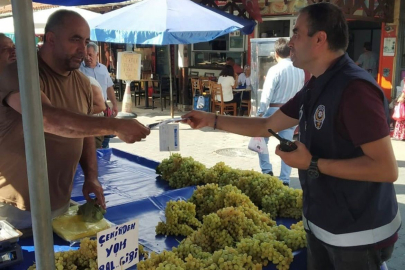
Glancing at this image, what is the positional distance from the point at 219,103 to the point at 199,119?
7890 millimetres

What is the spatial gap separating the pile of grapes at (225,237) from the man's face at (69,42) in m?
0.94

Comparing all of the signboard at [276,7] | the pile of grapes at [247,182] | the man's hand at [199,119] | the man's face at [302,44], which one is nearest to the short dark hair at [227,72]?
the signboard at [276,7]

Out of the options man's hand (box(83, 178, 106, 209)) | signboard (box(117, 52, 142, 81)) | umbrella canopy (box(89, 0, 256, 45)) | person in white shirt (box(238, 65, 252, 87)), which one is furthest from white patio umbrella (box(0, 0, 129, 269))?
person in white shirt (box(238, 65, 252, 87))

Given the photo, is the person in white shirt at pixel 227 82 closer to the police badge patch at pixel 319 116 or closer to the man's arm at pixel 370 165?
the police badge patch at pixel 319 116

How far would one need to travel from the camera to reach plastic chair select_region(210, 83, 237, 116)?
1004cm

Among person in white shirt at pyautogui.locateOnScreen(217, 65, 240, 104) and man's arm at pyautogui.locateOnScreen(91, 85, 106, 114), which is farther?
person in white shirt at pyautogui.locateOnScreen(217, 65, 240, 104)

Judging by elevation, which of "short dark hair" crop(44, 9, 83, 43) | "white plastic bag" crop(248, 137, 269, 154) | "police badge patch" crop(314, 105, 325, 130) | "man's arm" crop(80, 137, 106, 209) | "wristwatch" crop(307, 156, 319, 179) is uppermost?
"short dark hair" crop(44, 9, 83, 43)

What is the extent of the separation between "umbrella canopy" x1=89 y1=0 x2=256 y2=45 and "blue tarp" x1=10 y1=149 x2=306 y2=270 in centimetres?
282

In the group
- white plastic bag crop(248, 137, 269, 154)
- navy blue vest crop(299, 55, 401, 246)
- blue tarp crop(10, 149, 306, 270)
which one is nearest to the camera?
navy blue vest crop(299, 55, 401, 246)

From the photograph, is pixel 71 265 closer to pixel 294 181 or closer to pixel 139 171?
pixel 139 171

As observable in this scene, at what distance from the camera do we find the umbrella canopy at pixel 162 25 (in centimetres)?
639

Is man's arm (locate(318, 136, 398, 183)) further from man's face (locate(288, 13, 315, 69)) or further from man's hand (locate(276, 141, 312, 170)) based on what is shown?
man's face (locate(288, 13, 315, 69))

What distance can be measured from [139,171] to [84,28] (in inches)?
65.6

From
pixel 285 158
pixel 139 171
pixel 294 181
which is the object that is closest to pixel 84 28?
pixel 285 158
